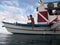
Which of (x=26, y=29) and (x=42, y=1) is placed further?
(x=42, y=1)

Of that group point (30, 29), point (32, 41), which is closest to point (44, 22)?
point (30, 29)

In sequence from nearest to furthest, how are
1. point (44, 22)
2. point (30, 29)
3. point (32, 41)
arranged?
point (32, 41) → point (30, 29) → point (44, 22)

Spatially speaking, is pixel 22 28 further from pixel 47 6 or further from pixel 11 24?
pixel 47 6

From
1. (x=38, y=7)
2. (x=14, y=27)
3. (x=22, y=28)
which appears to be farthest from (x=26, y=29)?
(x=38, y=7)

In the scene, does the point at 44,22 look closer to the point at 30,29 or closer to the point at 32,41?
the point at 30,29

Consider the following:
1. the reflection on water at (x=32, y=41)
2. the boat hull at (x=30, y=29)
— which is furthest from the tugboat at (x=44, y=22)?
the reflection on water at (x=32, y=41)

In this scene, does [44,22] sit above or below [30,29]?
above

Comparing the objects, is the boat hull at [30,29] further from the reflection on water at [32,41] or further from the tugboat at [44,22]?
the reflection on water at [32,41]

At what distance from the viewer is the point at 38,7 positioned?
61.2 m

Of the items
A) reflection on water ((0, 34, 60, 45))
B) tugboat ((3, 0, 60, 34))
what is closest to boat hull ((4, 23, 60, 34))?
tugboat ((3, 0, 60, 34))

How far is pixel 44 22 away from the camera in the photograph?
57.4 metres

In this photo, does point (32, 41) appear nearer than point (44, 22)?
Yes

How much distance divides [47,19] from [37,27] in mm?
6242

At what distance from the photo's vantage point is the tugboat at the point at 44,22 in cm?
5291
